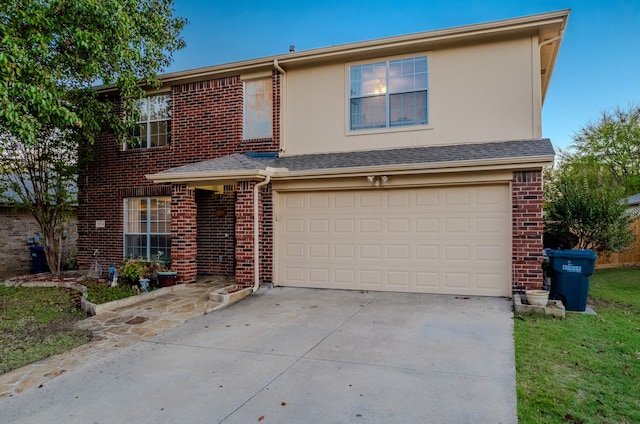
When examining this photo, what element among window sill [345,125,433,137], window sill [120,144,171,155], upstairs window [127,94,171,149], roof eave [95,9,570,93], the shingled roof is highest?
roof eave [95,9,570,93]

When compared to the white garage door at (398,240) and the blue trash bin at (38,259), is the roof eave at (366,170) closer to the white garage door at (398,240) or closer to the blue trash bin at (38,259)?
the white garage door at (398,240)

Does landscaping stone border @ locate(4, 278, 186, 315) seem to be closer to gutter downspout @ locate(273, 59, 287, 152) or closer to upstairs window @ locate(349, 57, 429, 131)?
gutter downspout @ locate(273, 59, 287, 152)

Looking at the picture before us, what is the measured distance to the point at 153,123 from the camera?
11.2 m

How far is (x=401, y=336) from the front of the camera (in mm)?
5363

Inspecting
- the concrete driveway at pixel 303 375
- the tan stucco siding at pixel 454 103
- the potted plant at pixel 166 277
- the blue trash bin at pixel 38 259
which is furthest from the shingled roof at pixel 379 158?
the blue trash bin at pixel 38 259

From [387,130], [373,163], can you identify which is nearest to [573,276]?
[373,163]

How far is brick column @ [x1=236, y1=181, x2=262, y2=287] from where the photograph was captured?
8.48 m

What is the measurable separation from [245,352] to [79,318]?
365 cm

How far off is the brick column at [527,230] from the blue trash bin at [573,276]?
0.29 m

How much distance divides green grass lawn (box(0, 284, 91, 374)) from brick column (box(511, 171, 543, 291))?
23.5ft

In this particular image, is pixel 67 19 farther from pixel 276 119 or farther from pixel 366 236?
pixel 366 236

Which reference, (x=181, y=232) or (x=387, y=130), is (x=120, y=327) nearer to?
(x=181, y=232)

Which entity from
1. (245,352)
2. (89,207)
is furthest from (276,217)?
(89,207)

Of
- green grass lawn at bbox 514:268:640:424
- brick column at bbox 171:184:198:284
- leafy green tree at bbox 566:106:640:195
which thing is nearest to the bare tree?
brick column at bbox 171:184:198:284
